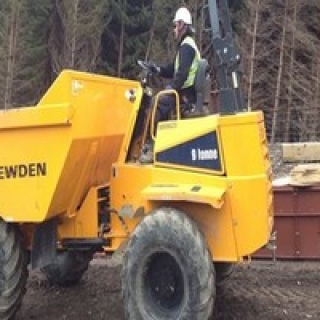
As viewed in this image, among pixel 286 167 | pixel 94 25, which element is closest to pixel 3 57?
pixel 94 25

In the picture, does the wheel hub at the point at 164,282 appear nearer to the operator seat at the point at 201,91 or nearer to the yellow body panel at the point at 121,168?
the yellow body panel at the point at 121,168

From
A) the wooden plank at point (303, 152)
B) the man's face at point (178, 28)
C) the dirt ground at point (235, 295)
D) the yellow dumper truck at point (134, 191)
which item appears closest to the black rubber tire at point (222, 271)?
the yellow dumper truck at point (134, 191)

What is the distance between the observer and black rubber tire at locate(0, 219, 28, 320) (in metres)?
7.30

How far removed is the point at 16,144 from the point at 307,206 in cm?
371

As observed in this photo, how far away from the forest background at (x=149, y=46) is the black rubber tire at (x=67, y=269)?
24.6 metres

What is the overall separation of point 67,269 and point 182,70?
9.46 feet

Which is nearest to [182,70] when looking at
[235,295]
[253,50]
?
[235,295]

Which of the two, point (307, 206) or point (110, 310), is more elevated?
point (307, 206)

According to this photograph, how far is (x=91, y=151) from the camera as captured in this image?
719cm

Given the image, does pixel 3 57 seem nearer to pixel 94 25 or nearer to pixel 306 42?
pixel 94 25

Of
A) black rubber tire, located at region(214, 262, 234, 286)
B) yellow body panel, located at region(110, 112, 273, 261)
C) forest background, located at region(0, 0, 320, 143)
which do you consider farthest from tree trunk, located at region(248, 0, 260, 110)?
yellow body panel, located at region(110, 112, 273, 261)

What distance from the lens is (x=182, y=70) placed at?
23.4ft

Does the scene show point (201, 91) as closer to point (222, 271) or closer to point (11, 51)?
point (222, 271)

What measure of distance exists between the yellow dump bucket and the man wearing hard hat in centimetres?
34
